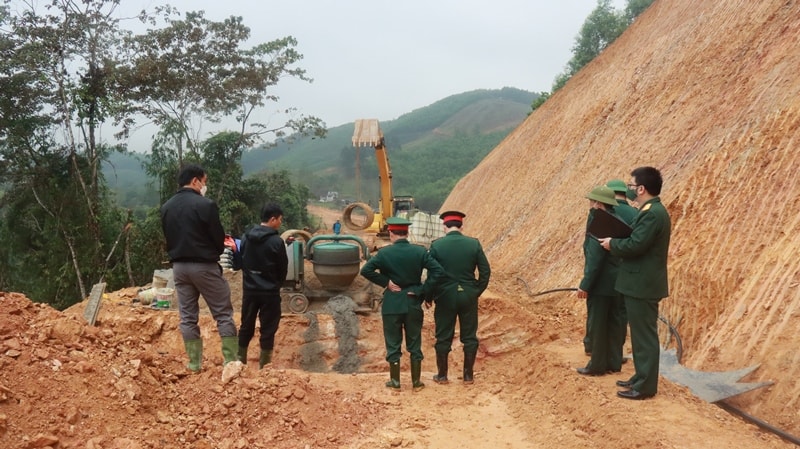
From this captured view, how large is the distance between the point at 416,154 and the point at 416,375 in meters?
80.9

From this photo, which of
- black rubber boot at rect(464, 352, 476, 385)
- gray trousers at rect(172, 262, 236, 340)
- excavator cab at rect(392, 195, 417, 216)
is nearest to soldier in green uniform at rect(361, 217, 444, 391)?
black rubber boot at rect(464, 352, 476, 385)

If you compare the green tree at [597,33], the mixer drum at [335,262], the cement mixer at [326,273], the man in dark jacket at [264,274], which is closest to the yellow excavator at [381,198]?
the cement mixer at [326,273]

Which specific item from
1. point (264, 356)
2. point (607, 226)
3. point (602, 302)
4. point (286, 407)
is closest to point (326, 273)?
point (264, 356)

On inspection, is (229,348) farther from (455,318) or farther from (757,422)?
(757,422)

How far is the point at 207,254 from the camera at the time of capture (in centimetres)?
475

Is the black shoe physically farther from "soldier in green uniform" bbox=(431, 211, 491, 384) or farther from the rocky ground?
"soldier in green uniform" bbox=(431, 211, 491, 384)

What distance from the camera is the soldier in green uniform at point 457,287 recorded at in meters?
5.72

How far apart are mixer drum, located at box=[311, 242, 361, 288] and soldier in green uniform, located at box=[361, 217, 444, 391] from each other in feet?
9.39

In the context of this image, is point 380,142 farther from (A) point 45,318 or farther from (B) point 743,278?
(A) point 45,318

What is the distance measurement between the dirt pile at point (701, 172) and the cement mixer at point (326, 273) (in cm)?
371

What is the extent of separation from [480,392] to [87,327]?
3.68 m

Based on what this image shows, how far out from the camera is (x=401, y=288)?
5594 millimetres

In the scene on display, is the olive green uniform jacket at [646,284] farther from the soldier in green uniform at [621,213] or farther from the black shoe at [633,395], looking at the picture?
the soldier in green uniform at [621,213]

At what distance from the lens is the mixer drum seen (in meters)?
8.43
